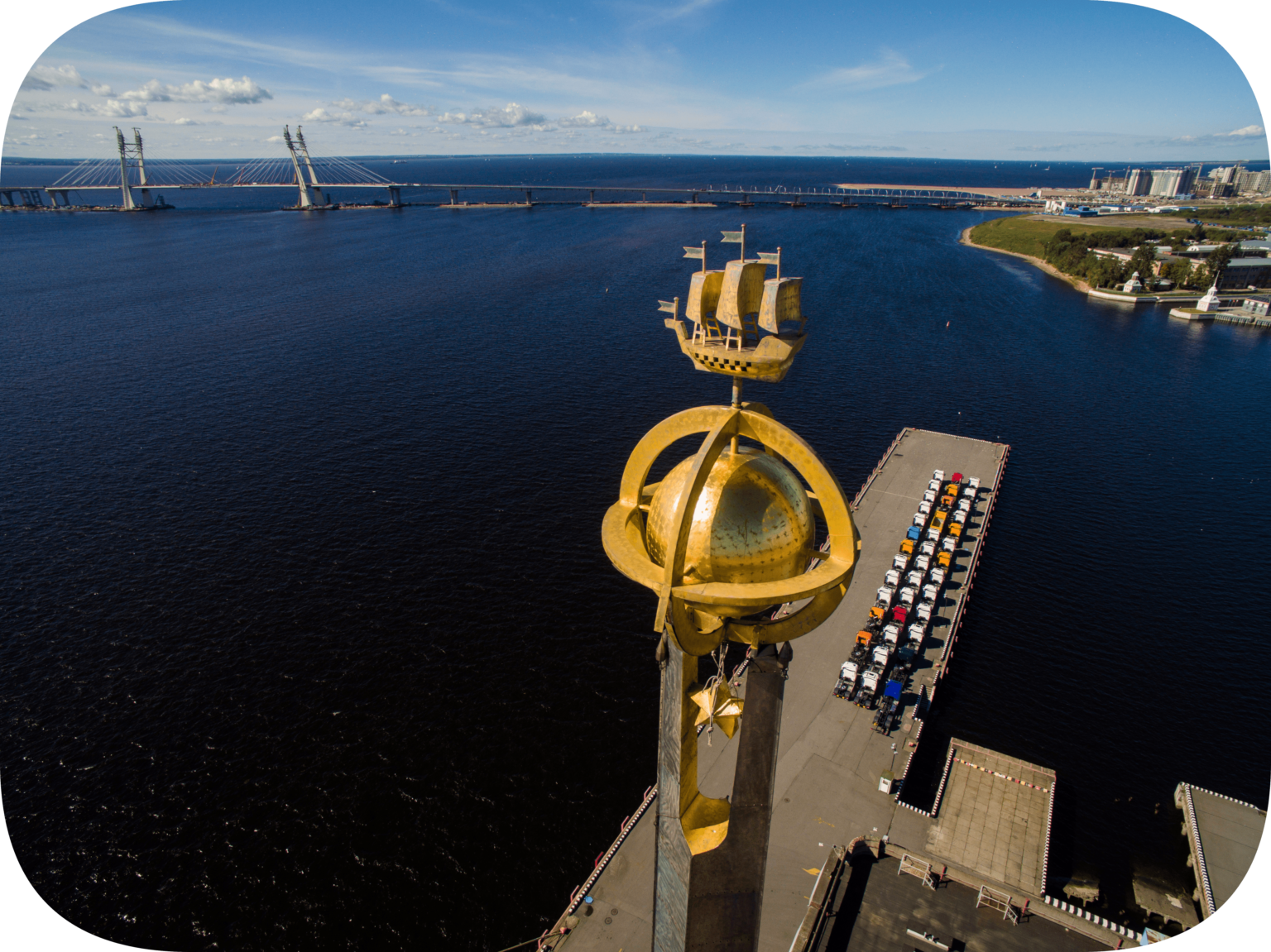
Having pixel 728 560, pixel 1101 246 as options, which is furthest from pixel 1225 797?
pixel 1101 246

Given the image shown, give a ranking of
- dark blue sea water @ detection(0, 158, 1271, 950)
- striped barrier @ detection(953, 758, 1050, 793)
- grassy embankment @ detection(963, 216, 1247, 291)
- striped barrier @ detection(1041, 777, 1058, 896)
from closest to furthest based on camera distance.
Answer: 1. striped barrier @ detection(1041, 777, 1058, 896)
2. dark blue sea water @ detection(0, 158, 1271, 950)
3. striped barrier @ detection(953, 758, 1050, 793)
4. grassy embankment @ detection(963, 216, 1247, 291)

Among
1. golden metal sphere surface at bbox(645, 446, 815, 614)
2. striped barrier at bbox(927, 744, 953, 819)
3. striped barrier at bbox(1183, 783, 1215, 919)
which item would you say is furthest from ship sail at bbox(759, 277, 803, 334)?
striped barrier at bbox(1183, 783, 1215, 919)

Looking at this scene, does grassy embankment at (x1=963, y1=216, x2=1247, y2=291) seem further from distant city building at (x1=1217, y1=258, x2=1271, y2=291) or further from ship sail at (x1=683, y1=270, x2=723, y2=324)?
ship sail at (x1=683, y1=270, x2=723, y2=324)

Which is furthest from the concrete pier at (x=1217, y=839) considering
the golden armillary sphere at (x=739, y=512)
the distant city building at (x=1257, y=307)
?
the distant city building at (x=1257, y=307)

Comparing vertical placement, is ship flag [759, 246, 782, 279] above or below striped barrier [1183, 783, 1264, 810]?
above

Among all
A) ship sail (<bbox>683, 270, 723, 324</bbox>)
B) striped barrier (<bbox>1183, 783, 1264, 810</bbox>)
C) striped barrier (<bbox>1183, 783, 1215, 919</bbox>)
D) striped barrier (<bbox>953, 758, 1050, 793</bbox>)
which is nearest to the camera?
ship sail (<bbox>683, 270, 723, 324</bbox>)

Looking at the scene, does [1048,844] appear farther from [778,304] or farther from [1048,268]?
[1048,268]

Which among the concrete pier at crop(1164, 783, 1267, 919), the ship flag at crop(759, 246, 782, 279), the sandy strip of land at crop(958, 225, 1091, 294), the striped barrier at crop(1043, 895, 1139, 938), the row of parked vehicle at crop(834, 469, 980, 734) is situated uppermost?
the ship flag at crop(759, 246, 782, 279)

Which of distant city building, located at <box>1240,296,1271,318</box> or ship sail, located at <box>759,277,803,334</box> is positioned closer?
ship sail, located at <box>759,277,803,334</box>
